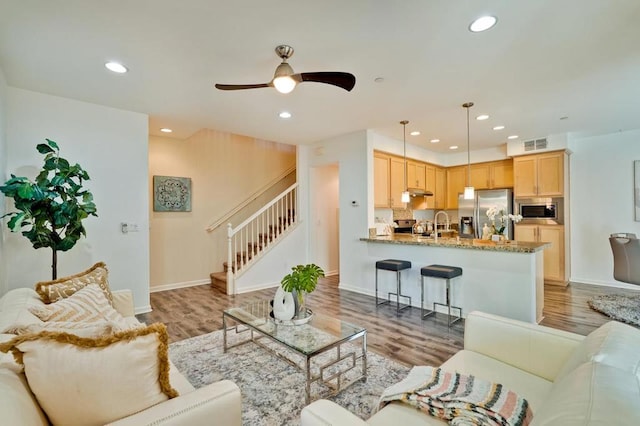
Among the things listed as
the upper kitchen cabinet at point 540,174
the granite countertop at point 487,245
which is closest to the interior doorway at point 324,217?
the granite countertop at point 487,245

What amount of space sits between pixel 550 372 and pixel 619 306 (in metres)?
3.80

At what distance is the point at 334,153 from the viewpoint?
555 centimetres

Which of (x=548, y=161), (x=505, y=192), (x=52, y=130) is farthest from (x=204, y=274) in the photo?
(x=548, y=161)

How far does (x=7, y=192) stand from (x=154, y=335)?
2.76m

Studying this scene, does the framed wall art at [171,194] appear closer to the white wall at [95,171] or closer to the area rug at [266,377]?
the white wall at [95,171]

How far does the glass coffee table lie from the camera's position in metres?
2.06

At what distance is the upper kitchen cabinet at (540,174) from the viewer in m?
5.46

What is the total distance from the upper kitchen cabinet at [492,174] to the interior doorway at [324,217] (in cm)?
314

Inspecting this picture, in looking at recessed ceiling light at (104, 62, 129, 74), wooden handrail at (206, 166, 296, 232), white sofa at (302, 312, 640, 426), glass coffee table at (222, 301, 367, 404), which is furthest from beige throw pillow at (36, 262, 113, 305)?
wooden handrail at (206, 166, 296, 232)

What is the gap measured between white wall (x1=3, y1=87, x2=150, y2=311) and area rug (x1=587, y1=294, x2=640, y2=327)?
6.07m

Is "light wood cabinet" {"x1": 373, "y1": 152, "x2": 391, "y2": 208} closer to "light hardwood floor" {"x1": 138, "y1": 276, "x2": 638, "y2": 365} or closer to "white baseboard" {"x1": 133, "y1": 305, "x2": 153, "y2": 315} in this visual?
"light hardwood floor" {"x1": 138, "y1": 276, "x2": 638, "y2": 365}

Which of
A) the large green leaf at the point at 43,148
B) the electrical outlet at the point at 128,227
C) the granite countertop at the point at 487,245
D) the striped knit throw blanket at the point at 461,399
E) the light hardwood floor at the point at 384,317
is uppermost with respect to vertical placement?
the large green leaf at the point at 43,148

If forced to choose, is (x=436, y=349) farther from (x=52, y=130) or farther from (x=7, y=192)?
(x=52, y=130)

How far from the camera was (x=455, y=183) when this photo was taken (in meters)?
7.11
